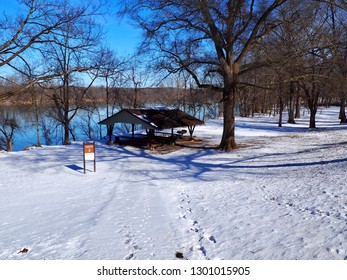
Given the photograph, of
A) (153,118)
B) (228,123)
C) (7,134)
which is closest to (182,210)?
(228,123)

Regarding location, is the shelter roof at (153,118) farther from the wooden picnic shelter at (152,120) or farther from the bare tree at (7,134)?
the bare tree at (7,134)

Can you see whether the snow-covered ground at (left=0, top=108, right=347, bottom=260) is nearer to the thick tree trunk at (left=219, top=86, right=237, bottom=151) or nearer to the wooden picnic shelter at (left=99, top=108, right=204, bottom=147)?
the thick tree trunk at (left=219, top=86, right=237, bottom=151)

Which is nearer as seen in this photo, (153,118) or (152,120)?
(152,120)

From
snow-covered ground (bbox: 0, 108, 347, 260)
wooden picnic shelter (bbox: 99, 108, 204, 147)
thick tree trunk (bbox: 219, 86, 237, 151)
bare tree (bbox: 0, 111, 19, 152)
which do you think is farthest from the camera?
bare tree (bbox: 0, 111, 19, 152)

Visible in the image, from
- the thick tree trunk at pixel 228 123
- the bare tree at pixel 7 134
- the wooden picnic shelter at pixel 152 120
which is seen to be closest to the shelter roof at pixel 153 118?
the wooden picnic shelter at pixel 152 120

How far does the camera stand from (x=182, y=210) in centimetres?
614

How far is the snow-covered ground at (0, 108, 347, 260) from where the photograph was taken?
4227mm

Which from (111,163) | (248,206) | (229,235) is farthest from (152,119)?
(229,235)

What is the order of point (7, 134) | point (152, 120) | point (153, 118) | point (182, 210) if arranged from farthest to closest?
1. point (7, 134)
2. point (153, 118)
3. point (152, 120)
4. point (182, 210)

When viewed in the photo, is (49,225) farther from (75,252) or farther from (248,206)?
(248,206)

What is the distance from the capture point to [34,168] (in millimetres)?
11656

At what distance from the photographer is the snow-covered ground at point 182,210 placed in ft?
13.9

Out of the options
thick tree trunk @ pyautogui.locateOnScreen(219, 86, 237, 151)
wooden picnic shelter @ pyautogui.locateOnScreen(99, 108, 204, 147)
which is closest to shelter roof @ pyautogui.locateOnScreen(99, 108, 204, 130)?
wooden picnic shelter @ pyautogui.locateOnScreen(99, 108, 204, 147)

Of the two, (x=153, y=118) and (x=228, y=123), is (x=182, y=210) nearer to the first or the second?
(x=228, y=123)
